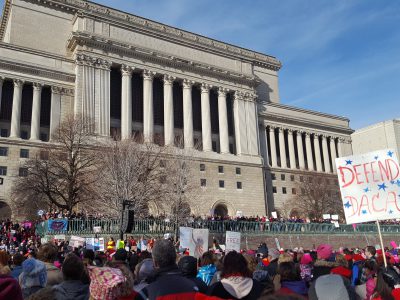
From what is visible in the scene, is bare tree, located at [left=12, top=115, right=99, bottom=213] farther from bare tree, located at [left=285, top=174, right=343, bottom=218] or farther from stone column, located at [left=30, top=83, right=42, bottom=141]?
bare tree, located at [left=285, top=174, right=343, bottom=218]

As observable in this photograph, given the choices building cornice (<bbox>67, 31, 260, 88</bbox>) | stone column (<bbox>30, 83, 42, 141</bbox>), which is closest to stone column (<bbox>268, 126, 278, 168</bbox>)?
A: building cornice (<bbox>67, 31, 260, 88</bbox>)

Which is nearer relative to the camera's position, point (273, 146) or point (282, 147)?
point (273, 146)

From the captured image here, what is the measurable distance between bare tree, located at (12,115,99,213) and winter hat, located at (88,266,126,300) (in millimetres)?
33888

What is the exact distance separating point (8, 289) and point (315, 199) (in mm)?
63036

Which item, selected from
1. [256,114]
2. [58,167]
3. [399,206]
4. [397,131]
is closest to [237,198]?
[256,114]

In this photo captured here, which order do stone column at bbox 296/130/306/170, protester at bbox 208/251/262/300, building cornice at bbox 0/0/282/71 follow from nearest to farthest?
protester at bbox 208/251/262/300, building cornice at bbox 0/0/282/71, stone column at bbox 296/130/306/170

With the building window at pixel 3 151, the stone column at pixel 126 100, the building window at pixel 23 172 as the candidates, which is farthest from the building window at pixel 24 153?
the stone column at pixel 126 100

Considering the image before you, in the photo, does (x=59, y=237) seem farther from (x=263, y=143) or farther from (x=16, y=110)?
(x=263, y=143)

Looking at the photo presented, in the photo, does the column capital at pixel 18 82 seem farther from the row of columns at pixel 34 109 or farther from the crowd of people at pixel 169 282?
the crowd of people at pixel 169 282

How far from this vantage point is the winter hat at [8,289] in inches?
177

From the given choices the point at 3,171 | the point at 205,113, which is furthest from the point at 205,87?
the point at 3,171

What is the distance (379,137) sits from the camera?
104938 mm

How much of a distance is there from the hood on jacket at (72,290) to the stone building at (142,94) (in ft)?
140

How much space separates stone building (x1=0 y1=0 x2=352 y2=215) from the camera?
163ft
